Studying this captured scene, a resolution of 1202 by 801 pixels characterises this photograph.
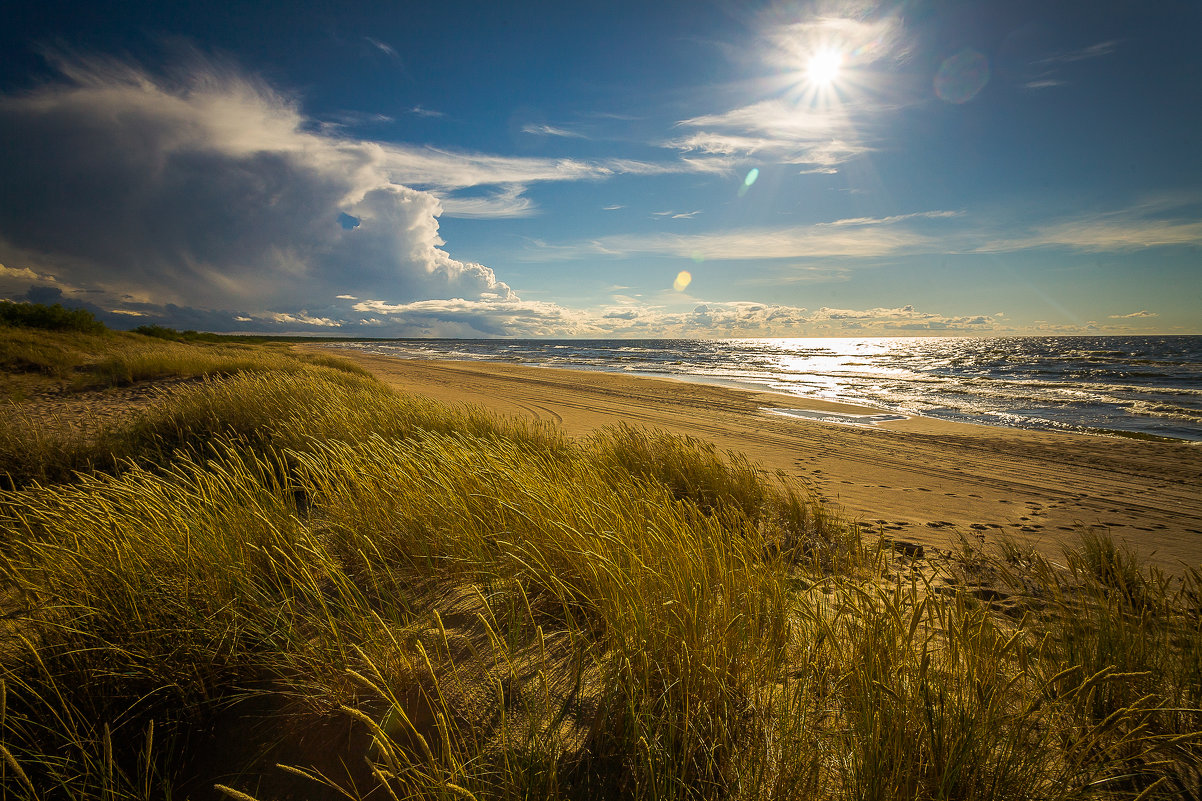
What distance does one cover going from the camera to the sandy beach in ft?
19.4

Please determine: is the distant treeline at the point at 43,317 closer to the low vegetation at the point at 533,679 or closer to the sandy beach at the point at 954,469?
the sandy beach at the point at 954,469

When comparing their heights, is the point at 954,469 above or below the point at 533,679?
below

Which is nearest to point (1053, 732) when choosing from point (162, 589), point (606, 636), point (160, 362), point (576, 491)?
point (606, 636)

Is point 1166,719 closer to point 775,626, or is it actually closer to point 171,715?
point 775,626

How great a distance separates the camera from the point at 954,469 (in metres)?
8.77

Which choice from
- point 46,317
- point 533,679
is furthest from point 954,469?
point 46,317

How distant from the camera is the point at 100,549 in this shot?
2.40 meters

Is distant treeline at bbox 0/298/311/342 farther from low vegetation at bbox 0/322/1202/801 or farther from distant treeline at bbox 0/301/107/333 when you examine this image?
low vegetation at bbox 0/322/1202/801

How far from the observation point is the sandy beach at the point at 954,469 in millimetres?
5898

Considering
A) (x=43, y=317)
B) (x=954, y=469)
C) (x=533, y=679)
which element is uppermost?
(x=43, y=317)

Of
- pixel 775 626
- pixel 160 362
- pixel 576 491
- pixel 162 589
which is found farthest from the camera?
pixel 160 362

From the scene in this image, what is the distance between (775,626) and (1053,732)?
988 mm

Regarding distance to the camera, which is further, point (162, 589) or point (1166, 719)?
point (162, 589)

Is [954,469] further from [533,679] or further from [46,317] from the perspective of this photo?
[46,317]
